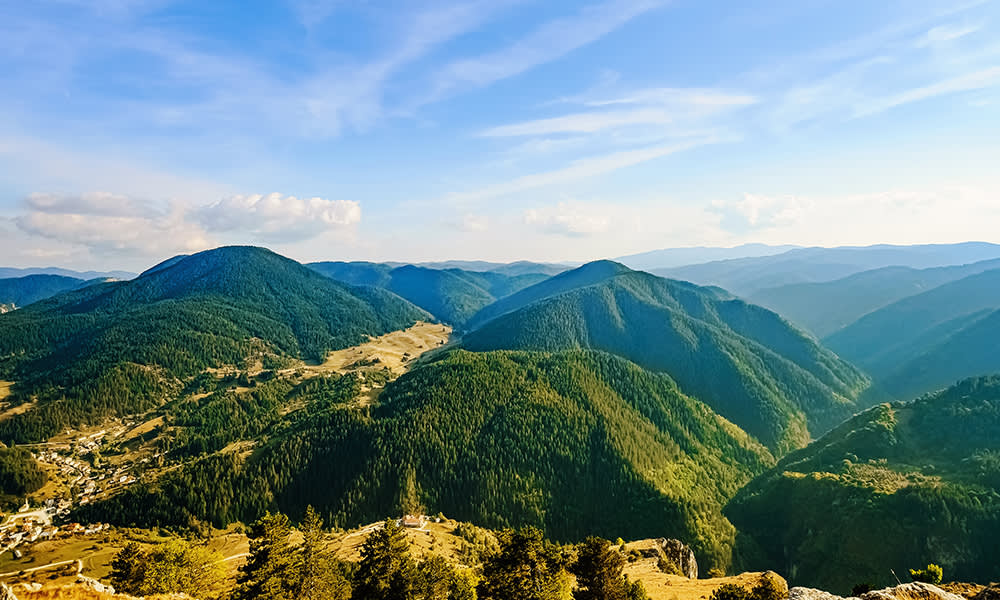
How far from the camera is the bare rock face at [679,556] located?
364ft

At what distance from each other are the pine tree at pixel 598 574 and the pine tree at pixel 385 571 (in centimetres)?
2069

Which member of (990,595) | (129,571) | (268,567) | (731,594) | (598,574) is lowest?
(731,594)

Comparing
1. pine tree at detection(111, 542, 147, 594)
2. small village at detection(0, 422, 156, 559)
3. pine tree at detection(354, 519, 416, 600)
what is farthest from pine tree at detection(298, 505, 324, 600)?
small village at detection(0, 422, 156, 559)

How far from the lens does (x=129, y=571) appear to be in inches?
2206

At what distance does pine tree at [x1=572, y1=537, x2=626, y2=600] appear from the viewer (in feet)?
178

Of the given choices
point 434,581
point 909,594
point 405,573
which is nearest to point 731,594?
point 909,594

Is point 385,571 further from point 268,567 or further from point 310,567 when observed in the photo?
point 268,567

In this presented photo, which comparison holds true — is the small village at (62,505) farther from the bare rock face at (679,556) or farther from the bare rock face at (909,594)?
the bare rock face at (909,594)

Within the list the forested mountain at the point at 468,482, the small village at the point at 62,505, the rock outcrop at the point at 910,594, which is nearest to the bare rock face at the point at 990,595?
the rock outcrop at the point at 910,594

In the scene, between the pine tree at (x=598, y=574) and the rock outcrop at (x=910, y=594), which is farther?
the pine tree at (x=598, y=574)

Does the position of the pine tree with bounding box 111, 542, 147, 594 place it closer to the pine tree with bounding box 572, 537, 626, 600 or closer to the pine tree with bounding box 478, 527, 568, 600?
the pine tree with bounding box 478, 527, 568, 600

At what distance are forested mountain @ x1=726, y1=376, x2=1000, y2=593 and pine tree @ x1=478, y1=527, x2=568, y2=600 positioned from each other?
110 m

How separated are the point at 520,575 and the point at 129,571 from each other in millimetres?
49824

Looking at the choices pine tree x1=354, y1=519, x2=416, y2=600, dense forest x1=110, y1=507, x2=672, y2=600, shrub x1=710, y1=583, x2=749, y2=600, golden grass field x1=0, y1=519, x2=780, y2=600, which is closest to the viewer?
dense forest x1=110, y1=507, x2=672, y2=600
